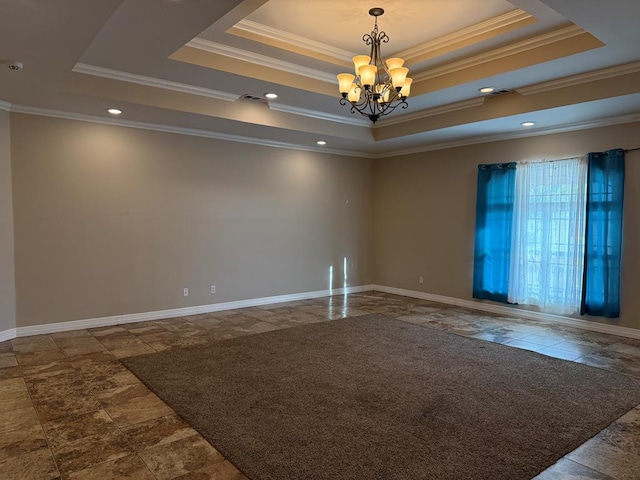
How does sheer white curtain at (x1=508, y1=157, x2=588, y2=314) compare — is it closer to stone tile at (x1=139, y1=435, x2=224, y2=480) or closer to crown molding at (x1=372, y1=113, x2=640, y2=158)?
crown molding at (x1=372, y1=113, x2=640, y2=158)

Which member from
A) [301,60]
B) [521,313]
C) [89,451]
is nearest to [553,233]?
[521,313]

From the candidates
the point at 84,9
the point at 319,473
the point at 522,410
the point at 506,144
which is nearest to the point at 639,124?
the point at 506,144

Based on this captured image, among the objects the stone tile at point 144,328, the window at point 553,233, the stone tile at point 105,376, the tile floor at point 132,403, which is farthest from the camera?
the window at point 553,233

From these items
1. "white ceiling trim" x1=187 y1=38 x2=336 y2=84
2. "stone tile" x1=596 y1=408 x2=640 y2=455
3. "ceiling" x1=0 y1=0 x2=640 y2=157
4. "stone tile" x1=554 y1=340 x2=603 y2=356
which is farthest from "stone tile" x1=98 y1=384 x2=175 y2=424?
"stone tile" x1=554 y1=340 x2=603 y2=356

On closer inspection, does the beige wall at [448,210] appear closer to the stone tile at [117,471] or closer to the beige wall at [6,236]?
the stone tile at [117,471]

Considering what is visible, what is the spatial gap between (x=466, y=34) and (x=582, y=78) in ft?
4.47

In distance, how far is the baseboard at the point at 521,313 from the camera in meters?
5.46

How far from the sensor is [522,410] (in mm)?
3271

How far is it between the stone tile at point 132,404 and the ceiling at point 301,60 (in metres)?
2.75

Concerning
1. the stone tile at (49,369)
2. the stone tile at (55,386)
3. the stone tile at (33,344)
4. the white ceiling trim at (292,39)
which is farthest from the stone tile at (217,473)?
the white ceiling trim at (292,39)

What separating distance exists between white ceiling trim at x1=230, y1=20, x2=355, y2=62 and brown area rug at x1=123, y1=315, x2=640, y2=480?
129 inches

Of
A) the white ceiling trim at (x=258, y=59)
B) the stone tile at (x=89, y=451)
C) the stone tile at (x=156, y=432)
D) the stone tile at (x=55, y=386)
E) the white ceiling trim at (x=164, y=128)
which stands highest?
the white ceiling trim at (x=258, y=59)

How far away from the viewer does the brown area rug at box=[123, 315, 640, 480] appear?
8.49 ft

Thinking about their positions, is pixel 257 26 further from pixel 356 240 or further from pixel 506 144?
pixel 356 240
